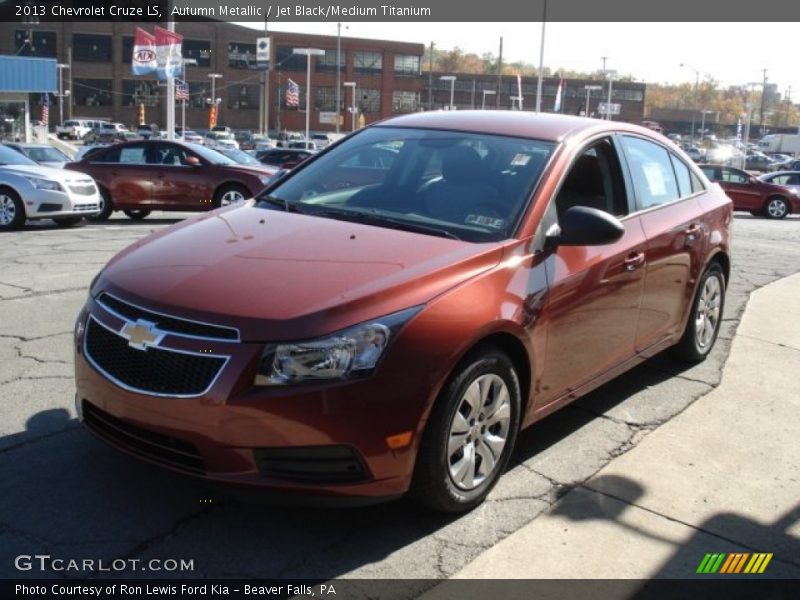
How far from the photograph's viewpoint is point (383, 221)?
4.00 metres

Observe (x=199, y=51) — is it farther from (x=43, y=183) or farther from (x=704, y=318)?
(x=704, y=318)

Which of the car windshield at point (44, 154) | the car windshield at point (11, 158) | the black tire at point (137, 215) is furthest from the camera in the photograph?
the car windshield at point (44, 154)

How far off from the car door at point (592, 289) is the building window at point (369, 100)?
9267 centimetres

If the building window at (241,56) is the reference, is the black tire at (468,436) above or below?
below

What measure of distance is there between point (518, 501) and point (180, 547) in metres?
1.49

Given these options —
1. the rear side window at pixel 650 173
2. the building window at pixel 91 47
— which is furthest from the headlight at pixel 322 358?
the building window at pixel 91 47

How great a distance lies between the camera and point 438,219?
13.1 ft

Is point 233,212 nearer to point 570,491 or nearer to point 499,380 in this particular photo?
point 499,380

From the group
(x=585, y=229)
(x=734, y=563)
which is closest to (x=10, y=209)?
(x=585, y=229)

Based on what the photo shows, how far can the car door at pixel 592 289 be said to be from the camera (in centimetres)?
392

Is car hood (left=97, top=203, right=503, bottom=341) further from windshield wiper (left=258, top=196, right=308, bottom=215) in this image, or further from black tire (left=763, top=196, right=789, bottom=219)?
black tire (left=763, top=196, right=789, bottom=219)

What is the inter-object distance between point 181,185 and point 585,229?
11731 mm

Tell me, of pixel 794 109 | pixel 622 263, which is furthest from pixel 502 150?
pixel 794 109

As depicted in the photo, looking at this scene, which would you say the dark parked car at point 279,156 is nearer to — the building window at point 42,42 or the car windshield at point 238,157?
the car windshield at point 238,157
